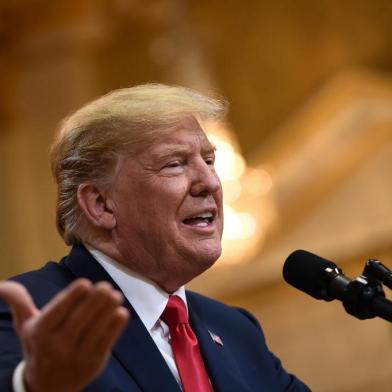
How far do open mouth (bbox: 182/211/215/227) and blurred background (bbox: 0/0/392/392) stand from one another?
3201 mm

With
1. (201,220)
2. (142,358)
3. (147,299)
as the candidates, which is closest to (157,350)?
(142,358)

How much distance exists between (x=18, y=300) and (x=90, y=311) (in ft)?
0.42

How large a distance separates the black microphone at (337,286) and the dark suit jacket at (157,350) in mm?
341

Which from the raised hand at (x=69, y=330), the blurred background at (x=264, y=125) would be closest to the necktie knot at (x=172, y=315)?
the raised hand at (x=69, y=330)


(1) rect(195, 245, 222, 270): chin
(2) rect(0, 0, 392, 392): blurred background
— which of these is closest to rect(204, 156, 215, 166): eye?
(1) rect(195, 245, 222, 270): chin

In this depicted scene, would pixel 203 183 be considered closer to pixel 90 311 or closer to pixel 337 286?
pixel 337 286

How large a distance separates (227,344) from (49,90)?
5.06 meters

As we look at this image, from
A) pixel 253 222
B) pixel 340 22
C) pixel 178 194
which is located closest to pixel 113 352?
pixel 178 194

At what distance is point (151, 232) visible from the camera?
8.35 ft

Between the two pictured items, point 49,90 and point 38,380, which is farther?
point 49,90

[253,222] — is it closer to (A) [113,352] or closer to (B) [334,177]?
(B) [334,177]

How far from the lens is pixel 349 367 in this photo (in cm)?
654

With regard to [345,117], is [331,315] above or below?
below

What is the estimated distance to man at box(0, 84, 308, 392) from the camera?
2.43m
